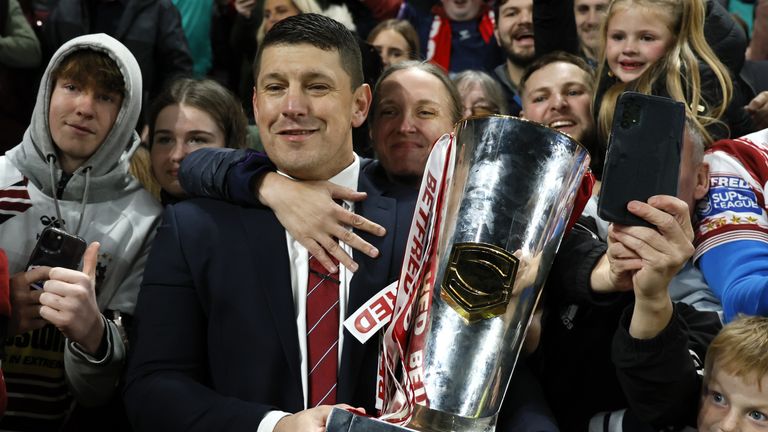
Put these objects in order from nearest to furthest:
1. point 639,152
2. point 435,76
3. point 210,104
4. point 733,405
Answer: point 639,152 → point 733,405 → point 435,76 → point 210,104

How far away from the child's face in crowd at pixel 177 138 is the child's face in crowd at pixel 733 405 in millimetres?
2040

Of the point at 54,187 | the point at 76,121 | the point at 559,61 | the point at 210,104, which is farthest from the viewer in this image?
the point at 559,61

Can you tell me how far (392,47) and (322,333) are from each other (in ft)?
10.0

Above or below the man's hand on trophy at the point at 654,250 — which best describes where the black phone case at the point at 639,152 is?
above

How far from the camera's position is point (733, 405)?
2.49 metres

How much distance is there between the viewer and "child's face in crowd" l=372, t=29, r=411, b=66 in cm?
539

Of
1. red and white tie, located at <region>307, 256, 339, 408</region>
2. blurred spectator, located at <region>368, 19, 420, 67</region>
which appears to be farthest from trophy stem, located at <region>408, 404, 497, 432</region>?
blurred spectator, located at <region>368, 19, 420, 67</region>

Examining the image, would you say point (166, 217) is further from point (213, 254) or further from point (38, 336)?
point (38, 336)

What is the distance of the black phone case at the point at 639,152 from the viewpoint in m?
2.18

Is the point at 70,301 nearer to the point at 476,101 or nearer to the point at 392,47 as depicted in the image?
the point at 476,101

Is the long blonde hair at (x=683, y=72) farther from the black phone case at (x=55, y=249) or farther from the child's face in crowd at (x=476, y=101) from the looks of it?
the black phone case at (x=55, y=249)

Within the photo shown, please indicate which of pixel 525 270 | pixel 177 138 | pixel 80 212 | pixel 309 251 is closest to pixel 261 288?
pixel 309 251

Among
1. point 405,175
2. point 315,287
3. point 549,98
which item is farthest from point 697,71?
point 315,287

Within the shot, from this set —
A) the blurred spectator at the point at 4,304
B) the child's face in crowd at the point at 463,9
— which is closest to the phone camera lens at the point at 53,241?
the blurred spectator at the point at 4,304
